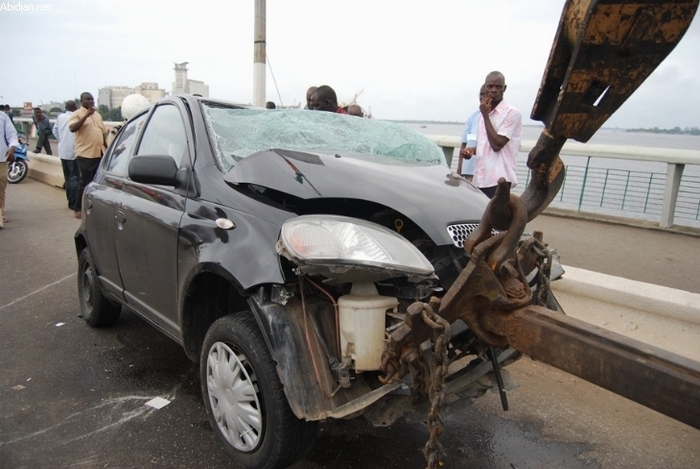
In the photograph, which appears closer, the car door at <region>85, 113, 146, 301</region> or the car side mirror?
the car side mirror

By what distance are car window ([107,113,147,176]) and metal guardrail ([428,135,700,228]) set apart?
5.93 meters

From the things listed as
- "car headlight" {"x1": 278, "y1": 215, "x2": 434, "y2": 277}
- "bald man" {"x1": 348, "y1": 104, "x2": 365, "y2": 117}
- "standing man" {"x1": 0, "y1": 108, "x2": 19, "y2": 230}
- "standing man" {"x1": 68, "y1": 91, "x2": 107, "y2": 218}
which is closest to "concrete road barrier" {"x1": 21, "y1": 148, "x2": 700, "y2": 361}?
"car headlight" {"x1": 278, "y1": 215, "x2": 434, "y2": 277}

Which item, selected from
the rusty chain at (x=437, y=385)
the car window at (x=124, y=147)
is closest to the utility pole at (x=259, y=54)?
the car window at (x=124, y=147)

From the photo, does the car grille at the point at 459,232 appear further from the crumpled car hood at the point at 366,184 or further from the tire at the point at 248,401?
the tire at the point at 248,401

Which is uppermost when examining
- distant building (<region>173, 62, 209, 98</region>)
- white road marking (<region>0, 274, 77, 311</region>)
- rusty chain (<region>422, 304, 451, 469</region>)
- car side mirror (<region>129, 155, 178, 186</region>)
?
distant building (<region>173, 62, 209, 98</region>)

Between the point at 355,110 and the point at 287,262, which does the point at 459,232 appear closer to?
the point at 287,262

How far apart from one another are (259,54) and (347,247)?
24.4 ft

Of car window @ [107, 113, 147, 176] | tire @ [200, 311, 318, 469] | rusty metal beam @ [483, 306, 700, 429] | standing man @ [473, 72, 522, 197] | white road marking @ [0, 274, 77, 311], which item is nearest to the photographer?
rusty metal beam @ [483, 306, 700, 429]

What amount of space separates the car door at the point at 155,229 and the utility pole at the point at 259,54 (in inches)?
206

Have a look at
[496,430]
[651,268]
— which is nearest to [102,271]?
[496,430]

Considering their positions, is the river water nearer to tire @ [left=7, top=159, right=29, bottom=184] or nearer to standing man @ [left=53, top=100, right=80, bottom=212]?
standing man @ [left=53, top=100, right=80, bottom=212]

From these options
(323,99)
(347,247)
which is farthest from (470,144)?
(347,247)

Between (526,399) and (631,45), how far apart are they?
2.61 metres

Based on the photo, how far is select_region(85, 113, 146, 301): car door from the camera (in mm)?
3646
